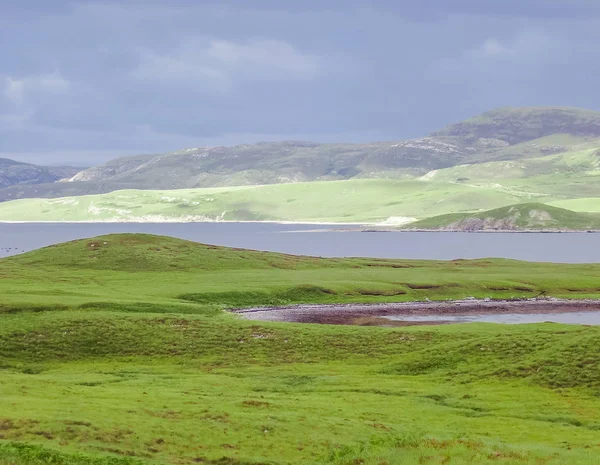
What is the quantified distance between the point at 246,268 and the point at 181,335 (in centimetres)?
6932

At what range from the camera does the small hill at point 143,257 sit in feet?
447

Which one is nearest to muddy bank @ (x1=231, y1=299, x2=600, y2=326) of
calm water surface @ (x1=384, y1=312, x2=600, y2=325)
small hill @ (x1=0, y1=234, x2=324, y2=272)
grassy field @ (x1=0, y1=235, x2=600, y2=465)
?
calm water surface @ (x1=384, y1=312, x2=600, y2=325)

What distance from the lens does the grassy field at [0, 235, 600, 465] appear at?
122 ft

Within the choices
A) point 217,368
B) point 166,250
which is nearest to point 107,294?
point 217,368

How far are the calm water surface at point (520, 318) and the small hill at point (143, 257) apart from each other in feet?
155

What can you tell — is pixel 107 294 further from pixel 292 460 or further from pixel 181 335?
pixel 292 460

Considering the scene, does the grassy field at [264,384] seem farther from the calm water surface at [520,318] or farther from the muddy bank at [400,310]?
the calm water surface at [520,318]

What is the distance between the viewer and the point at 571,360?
5884 centimetres

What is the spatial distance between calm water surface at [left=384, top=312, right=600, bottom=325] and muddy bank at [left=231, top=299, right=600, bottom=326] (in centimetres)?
149

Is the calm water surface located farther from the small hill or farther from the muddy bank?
the small hill

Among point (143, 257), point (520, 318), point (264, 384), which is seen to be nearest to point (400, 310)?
point (520, 318)

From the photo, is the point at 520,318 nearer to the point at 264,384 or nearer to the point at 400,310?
the point at 400,310

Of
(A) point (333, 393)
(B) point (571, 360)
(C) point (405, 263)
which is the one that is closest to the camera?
(A) point (333, 393)

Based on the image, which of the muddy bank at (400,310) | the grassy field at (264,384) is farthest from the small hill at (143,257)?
the muddy bank at (400,310)
